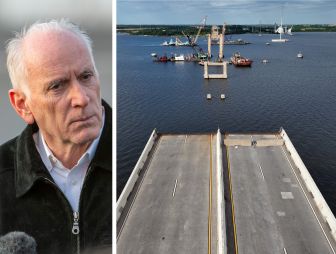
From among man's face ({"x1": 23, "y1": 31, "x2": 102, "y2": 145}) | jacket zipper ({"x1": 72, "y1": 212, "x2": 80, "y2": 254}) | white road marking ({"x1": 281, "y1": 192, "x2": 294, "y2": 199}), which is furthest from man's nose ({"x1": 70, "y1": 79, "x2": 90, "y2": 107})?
white road marking ({"x1": 281, "y1": 192, "x2": 294, "y2": 199})

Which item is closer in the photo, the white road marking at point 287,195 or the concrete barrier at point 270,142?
the white road marking at point 287,195

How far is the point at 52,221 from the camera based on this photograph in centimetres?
587

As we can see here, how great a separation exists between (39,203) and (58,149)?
84 cm

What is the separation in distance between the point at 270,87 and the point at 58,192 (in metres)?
42.8

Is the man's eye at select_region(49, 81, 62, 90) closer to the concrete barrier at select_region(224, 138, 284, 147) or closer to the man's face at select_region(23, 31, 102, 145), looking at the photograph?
the man's face at select_region(23, 31, 102, 145)

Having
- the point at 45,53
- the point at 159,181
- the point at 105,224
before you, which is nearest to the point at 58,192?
the point at 105,224

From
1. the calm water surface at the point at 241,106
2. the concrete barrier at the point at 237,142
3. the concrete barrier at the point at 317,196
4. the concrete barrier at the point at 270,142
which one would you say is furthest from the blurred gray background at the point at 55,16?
the concrete barrier at the point at 270,142

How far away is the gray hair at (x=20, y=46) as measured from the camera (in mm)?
5469

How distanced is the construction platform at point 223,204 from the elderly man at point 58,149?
9680mm

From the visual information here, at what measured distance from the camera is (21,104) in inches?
224

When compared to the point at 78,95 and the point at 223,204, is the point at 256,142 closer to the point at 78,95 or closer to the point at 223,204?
the point at 223,204

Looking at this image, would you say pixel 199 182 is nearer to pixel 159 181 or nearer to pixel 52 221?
pixel 159 181

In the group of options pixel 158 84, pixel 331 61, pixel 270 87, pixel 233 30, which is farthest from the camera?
pixel 233 30

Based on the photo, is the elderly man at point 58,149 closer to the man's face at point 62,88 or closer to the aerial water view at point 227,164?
the man's face at point 62,88
